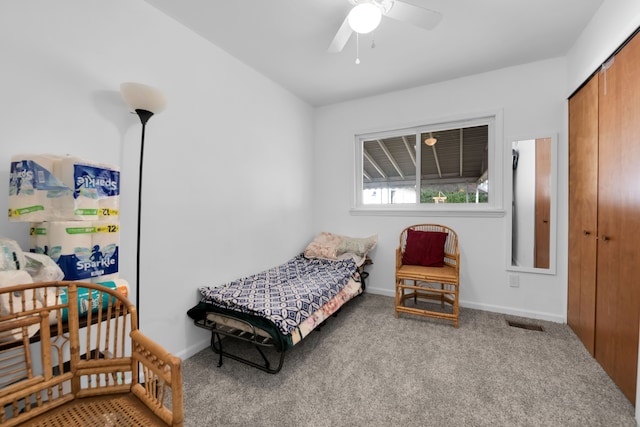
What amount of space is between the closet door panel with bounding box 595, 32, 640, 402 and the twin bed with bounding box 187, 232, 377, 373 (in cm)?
183

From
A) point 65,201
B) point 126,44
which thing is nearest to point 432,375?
point 65,201

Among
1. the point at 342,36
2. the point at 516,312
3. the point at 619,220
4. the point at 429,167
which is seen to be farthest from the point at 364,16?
the point at 516,312

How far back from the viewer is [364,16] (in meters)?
1.54

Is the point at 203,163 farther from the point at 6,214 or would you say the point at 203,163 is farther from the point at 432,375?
the point at 432,375

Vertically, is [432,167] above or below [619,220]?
above

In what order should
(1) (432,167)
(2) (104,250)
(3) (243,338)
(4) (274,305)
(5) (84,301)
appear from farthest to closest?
(1) (432,167) → (4) (274,305) → (3) (243,338) → (2) (104,250) → (5) (84,301)

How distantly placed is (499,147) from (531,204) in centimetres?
65

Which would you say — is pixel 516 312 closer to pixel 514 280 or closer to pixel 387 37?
pixel 514 280

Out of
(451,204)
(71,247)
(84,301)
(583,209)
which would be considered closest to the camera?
(84,301)

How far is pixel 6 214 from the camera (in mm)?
1250

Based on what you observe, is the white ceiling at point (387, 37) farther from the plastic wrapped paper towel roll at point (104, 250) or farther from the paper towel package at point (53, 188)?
the plastic wrapped paper towel roll at point (104, 250)

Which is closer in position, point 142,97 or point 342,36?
point 142,97

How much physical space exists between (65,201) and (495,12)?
2.86 m

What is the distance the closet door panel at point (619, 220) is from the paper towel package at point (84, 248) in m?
2.80
